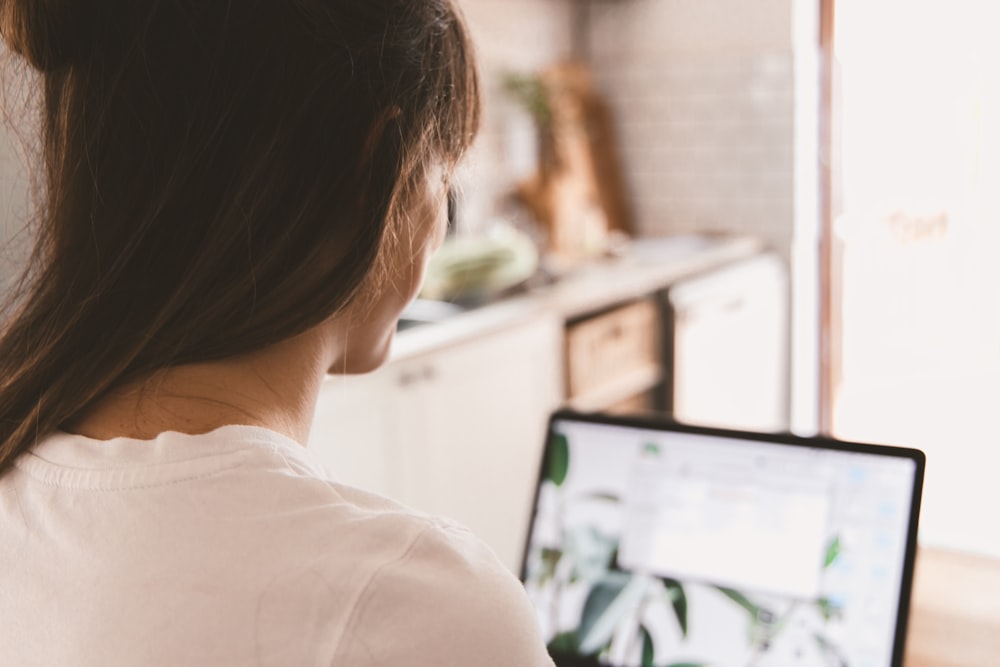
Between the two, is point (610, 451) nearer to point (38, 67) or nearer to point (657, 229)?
point (38, 67)

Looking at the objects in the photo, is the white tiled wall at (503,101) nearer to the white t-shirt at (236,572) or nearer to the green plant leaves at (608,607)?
the green plant leaves at (608,607)

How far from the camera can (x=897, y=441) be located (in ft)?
12.0

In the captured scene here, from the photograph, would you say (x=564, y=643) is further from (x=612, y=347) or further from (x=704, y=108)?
(x=704, y=108)

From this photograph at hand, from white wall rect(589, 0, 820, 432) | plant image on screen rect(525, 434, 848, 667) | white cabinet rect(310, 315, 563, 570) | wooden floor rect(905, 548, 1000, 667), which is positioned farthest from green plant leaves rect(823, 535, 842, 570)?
white wall rect(589, 0, 820, 432)

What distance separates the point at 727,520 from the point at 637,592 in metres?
0.11

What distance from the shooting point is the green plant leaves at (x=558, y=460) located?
1.08 meters

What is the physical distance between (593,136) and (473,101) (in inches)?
127

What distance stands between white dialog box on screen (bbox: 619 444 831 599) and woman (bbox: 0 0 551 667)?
17.2 inches

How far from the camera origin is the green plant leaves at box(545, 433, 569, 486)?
1076mm

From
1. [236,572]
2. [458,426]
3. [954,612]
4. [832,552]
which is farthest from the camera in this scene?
[458,426]

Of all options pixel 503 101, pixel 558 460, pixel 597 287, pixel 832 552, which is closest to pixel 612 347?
pixel 597 287

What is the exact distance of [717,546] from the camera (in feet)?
3.25

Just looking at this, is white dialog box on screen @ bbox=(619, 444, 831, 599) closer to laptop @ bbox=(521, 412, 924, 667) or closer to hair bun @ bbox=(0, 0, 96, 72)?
laptop @ bbox=(521, 412, 924, 667)

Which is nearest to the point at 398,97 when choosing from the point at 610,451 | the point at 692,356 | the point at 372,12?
the point at 372,12
